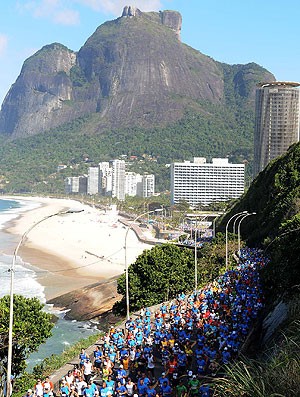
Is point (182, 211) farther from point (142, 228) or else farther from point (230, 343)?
point (230, 343)

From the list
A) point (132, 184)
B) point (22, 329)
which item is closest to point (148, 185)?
point (132, 184)

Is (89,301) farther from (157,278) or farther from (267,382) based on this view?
(267,382)

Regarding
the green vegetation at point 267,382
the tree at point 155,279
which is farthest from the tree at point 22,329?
the green vegetation at point 267,382

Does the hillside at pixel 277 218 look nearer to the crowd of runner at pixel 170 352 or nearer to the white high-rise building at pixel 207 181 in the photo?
the crowd of runner at pixel 170 352

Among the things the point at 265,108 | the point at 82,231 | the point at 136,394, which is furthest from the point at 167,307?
the point at 265,108

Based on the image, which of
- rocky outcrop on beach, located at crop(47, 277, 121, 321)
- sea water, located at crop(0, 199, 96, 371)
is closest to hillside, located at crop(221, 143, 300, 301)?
sea water, located at crop(0, 199, 96, 371)

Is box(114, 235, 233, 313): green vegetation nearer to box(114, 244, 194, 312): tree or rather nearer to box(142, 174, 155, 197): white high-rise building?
box(114, 244, 194, 312): tree
